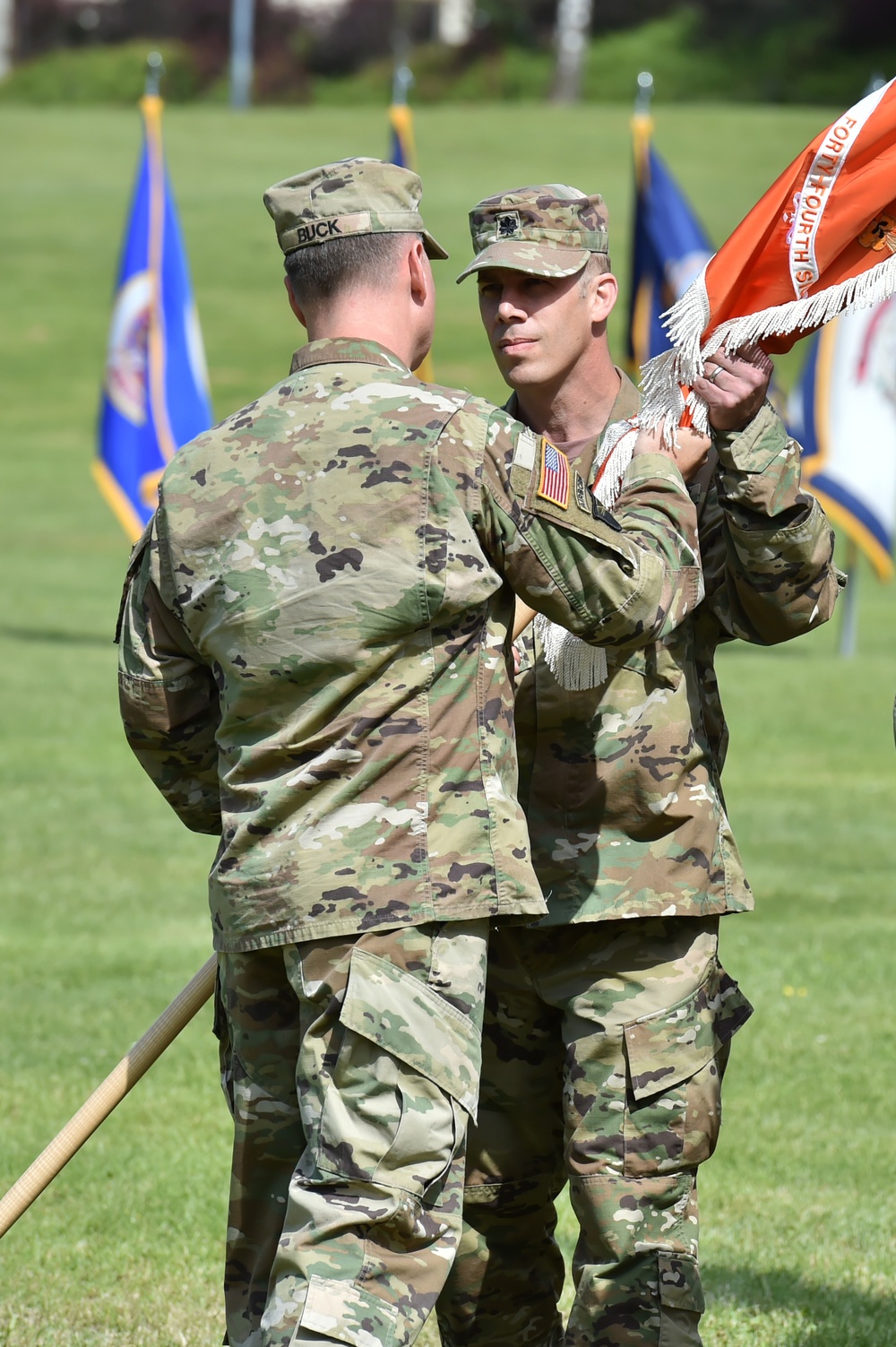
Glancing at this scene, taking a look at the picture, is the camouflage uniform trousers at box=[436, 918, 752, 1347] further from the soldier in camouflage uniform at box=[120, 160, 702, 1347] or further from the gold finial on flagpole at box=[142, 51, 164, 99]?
the gold finial on flagpole at box=[142, 51, 164, 99]

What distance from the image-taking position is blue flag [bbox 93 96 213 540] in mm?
16312

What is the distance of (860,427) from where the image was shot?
16094 millimetres

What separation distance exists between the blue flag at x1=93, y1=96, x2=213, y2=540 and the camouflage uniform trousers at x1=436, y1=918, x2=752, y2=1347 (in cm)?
1282

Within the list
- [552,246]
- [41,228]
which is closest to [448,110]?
[41,228]

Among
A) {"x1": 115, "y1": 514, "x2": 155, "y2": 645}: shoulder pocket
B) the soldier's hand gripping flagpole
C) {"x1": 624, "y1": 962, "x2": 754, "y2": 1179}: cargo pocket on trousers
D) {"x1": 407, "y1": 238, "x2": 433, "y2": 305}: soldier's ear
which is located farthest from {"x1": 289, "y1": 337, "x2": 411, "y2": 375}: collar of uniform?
{"x1": 624, "y1": 962, "x2": 754, "y2": 1179}: cargo pocket on trousers

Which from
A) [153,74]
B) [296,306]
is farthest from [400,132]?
[296,306]

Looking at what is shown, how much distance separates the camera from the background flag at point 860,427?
1605 cm

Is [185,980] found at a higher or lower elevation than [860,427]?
higher

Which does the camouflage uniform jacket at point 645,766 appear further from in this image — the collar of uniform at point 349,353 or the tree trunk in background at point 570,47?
the tree trunk in background at point 570,47

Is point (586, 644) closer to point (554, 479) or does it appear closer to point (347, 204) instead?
point (554, 479)

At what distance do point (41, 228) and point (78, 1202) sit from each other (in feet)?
139

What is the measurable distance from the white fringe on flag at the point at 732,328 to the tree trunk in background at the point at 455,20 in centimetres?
6943

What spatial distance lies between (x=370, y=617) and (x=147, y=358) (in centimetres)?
1386

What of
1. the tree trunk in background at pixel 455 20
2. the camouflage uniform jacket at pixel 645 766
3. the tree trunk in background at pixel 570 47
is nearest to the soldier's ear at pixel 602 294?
the camouflage uniform jacket at pixel 645 766
